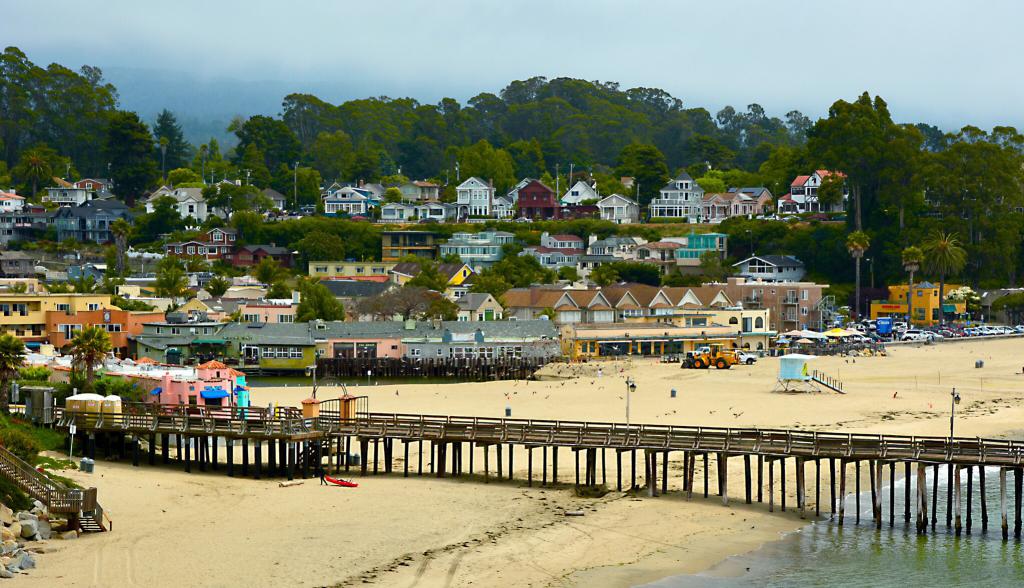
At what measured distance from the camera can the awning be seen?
178 feet

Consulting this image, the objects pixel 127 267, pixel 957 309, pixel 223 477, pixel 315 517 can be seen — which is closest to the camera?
pixel 315 517

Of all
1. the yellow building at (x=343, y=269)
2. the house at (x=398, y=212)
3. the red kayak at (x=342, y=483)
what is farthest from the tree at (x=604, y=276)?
the red kayak at (x=342, y=483)

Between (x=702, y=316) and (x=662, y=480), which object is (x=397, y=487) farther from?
(x=702, y=316)

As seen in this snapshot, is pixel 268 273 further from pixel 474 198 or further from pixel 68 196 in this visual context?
pixel 68 196

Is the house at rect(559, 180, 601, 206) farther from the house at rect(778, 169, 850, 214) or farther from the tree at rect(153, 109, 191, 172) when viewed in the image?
the tree at rect(153, 109, 191, 172)

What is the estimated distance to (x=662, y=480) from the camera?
145ft

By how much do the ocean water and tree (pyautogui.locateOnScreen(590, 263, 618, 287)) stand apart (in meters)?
74.5

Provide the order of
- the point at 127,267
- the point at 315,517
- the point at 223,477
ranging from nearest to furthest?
the point at 315,517 → the point at 223,477 → the point at 127,267

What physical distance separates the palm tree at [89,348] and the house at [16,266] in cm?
7566

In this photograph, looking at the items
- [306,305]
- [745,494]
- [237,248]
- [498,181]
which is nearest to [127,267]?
[237,248]

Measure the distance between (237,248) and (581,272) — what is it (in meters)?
31.9

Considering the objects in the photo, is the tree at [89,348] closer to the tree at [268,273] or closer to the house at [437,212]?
the tree at [268,273]

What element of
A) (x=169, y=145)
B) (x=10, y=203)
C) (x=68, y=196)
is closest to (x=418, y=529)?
(x=10, y=203)

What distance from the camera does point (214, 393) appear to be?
54375mm
